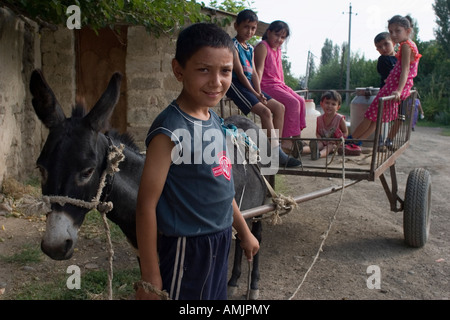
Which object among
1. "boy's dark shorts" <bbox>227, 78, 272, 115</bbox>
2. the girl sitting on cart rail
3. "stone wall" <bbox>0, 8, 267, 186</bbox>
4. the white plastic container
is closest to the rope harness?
"boy's dark shorts" <bbox>227, 78, 272, 115</bbox>

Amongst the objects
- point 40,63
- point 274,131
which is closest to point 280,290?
point 274,131

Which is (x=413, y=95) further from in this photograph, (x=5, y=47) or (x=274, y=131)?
(x=5, y=47)

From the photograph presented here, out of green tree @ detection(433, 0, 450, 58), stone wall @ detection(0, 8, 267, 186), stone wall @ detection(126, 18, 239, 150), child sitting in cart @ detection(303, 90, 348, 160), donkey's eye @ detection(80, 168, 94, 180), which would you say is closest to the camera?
donkey's eye @ detection(80, 168, 94, 180)

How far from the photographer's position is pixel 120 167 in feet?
7.48

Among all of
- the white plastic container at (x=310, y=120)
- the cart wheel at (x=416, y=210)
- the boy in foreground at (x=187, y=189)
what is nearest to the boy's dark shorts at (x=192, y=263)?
the boy in foreground at (x=187, y=189)

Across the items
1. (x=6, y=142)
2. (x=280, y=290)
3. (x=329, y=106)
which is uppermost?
(x=329, y=106)

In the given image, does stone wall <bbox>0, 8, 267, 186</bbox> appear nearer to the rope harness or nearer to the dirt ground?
the dirt ground

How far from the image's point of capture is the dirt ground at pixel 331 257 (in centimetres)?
350

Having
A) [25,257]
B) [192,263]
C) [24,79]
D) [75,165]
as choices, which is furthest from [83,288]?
[24,79]

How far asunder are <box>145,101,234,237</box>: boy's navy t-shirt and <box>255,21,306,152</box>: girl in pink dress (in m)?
2.72

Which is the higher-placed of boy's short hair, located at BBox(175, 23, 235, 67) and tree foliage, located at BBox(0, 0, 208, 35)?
tree foliage, located at BBox(0, 0, 208, 35)

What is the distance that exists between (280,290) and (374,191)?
4017 millimetres

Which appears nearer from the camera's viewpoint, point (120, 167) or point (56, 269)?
point (120, 167)

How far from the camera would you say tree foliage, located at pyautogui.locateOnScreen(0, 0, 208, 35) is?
4594 millimetres
